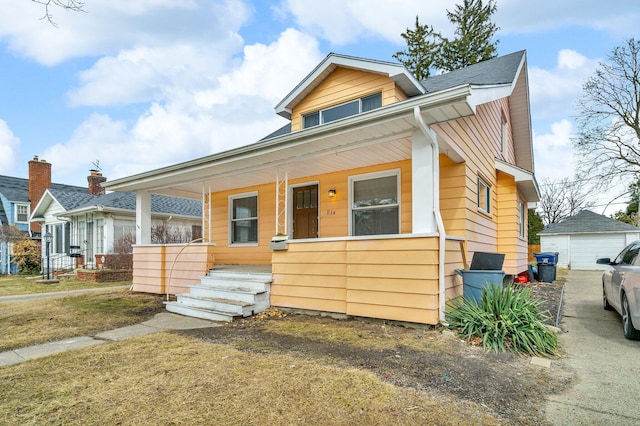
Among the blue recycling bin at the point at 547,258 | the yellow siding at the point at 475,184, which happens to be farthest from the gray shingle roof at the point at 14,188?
the blue recycling bin at the point at 547,258

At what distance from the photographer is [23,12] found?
4.09 meters

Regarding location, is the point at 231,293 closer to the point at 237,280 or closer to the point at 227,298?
the point at 227,298

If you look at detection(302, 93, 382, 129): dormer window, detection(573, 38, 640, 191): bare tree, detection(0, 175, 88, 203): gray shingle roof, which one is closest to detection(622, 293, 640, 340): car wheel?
detection(302, 93, 382, 129): dormer window

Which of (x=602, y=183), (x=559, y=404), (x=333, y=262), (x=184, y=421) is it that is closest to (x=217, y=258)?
(x=333, y=262)

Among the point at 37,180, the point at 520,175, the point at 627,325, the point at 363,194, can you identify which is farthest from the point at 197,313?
the point at 37,180

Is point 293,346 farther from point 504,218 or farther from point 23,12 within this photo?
point 504,218

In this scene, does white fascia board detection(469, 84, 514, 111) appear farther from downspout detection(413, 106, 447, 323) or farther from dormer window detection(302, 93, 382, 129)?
dormer window detection(302, 93, 382, 129)

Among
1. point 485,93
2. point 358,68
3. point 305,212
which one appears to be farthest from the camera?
point 305,212

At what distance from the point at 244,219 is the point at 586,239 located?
18819mm

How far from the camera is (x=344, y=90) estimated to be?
8289 mm

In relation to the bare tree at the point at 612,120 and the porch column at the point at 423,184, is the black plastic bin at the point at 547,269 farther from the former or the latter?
the bare tree at the point at 612,120

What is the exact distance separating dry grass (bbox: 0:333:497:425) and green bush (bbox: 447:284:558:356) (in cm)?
181

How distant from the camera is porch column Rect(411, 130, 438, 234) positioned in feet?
16.1

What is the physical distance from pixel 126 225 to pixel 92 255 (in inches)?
80.3
